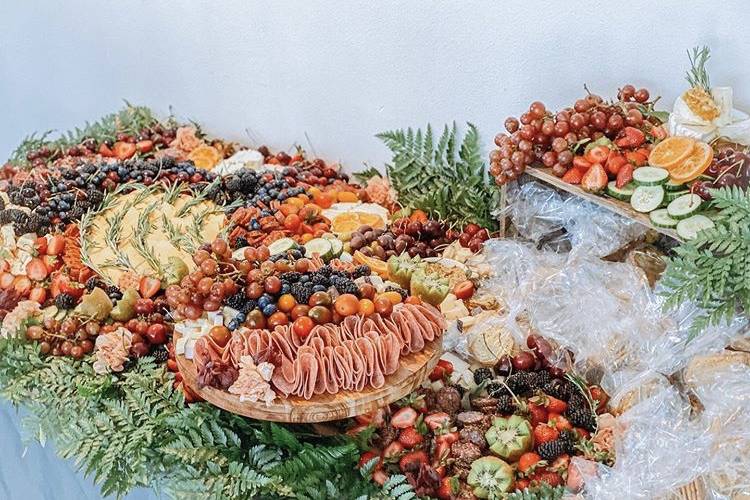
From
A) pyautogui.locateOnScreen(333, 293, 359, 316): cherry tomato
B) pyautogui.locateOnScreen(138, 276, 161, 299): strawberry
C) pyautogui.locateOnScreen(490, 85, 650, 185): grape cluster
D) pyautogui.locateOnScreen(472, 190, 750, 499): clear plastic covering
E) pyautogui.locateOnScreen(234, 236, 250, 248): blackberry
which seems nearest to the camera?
pyautogui.locateOnScreen(472, 190, 750, 499): clear plastic covering

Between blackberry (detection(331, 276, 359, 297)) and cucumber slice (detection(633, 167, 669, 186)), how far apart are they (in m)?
0.87

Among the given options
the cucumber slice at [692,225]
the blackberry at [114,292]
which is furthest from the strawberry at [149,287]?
the cucumber slice at [692,225]

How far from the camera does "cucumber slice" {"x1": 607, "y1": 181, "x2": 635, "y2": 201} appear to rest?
223 cm

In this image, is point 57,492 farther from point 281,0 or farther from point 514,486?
point 281,0

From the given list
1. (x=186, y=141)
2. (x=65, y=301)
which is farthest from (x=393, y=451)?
(x=186, y=141)

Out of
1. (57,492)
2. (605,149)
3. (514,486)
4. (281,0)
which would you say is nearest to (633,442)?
(514,486)

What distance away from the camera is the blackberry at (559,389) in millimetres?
2189

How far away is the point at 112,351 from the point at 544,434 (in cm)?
134

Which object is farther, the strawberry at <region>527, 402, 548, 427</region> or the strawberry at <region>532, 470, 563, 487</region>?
the strawberry at <region>527, 402, 548, 427</region>

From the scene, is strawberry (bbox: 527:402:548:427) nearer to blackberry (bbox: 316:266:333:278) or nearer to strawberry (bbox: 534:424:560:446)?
strawberry (bbox: 534:424:560:446)

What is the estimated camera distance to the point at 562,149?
2.43 metres

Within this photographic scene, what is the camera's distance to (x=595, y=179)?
2.30m

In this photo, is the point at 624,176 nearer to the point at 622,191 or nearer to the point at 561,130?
the point at 622,191

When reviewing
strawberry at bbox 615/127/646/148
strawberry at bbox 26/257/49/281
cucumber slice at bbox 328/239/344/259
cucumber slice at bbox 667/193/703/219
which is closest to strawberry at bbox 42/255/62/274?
strawberry at bbox 26/257/49/281
